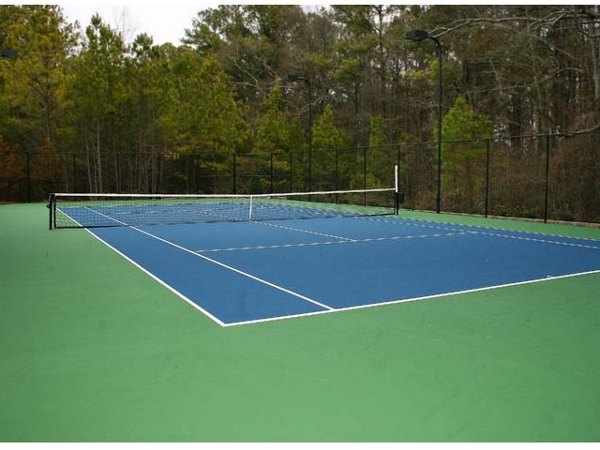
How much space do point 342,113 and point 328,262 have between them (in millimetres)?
26637

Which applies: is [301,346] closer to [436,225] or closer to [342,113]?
[436,225]

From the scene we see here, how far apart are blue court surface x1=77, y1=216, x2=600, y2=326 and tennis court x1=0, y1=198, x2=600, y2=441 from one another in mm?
49

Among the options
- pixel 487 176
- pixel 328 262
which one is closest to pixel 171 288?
pixel 328 262

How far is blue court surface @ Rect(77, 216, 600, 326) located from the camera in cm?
620

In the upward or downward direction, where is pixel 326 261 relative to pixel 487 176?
downward

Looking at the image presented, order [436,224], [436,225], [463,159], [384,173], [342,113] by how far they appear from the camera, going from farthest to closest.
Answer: [342,113], [384,173], [463,159], [436,224], [436,225]

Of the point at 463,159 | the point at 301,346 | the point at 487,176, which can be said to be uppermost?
the point at 463,159

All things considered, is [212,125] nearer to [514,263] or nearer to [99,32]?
[99,32]

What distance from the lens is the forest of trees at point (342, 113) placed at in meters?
19.5

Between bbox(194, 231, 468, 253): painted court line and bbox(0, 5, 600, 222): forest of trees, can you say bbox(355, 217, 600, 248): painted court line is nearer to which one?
bbox(194, 231, 468, 253): painted court line

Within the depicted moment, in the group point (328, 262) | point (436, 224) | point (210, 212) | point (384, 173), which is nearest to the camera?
point (328, 262)

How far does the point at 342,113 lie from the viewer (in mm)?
34250

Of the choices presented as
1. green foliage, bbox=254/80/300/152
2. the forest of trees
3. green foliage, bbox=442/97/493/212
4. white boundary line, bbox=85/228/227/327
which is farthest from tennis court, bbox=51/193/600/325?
green foliage, bbox=254/80/300/152

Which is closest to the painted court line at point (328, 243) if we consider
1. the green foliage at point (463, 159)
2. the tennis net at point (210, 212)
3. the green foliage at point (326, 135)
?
the tennis net at point (210, 212)
